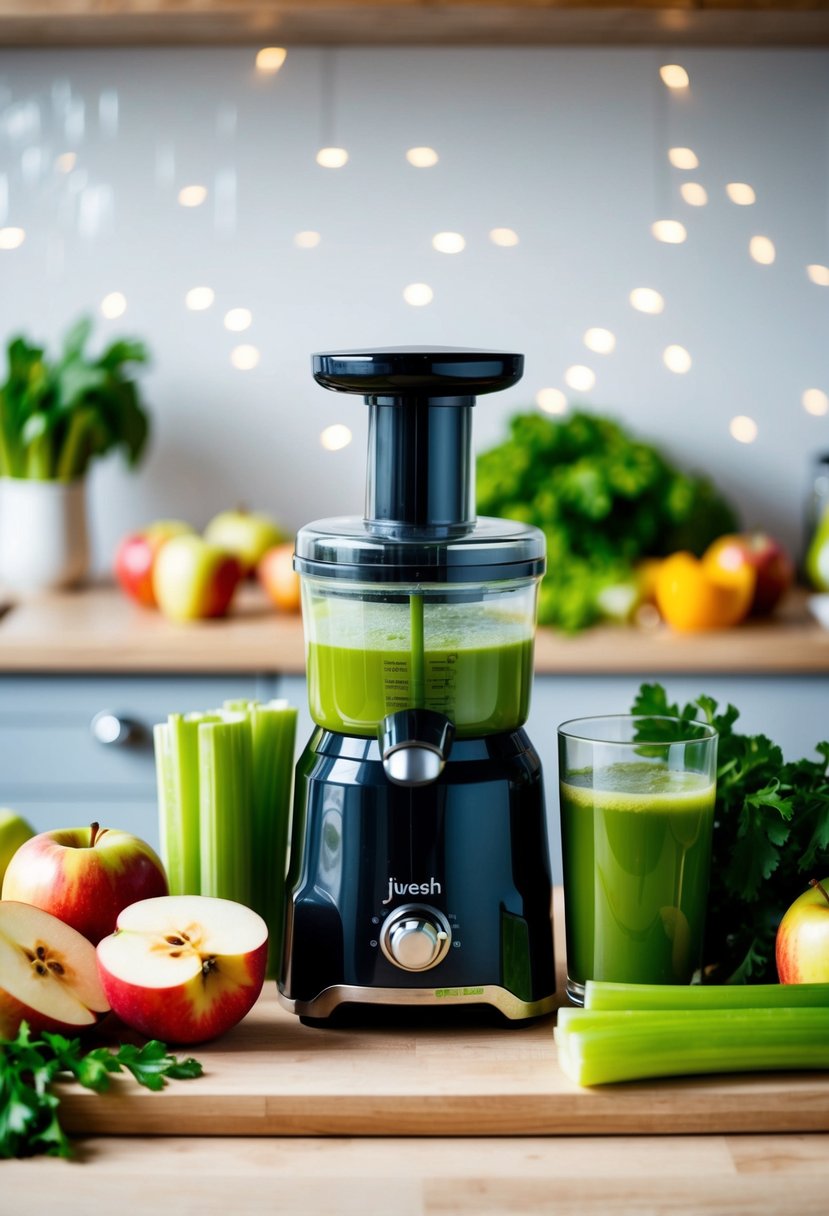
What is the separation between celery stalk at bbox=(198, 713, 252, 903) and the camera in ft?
3.07

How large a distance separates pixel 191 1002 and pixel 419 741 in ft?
0.69

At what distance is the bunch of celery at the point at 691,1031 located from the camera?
0.79m

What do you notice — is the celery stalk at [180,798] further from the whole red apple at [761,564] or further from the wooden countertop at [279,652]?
the whole red apple at [761,564]

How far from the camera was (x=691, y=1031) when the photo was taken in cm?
79

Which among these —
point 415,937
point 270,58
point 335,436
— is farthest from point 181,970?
point 270,58

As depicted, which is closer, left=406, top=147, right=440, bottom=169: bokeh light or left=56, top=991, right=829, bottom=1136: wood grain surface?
left=56, top=991, right=829, bottom=1136: wood grain surface

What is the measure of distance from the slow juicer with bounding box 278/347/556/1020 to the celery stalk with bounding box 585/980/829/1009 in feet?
0.32

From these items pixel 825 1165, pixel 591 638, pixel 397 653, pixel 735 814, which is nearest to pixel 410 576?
pixel 397 653

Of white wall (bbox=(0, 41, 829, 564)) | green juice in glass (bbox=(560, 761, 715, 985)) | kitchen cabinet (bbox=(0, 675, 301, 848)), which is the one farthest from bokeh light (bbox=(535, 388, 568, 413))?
green juice in glass (bbox=(560, 761, 715, 985))

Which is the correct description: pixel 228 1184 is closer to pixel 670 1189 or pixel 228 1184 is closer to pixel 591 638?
pixel 670 1189

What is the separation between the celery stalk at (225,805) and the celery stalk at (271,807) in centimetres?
2

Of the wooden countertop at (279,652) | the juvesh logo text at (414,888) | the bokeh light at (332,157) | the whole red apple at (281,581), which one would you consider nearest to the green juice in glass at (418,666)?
the juvesh logo text at (414,888)

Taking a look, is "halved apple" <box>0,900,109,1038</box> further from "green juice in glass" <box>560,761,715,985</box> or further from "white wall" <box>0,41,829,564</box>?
"white wall" <box>0,41,829,564</box>

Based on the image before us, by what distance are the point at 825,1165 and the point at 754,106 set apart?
2259 mm
